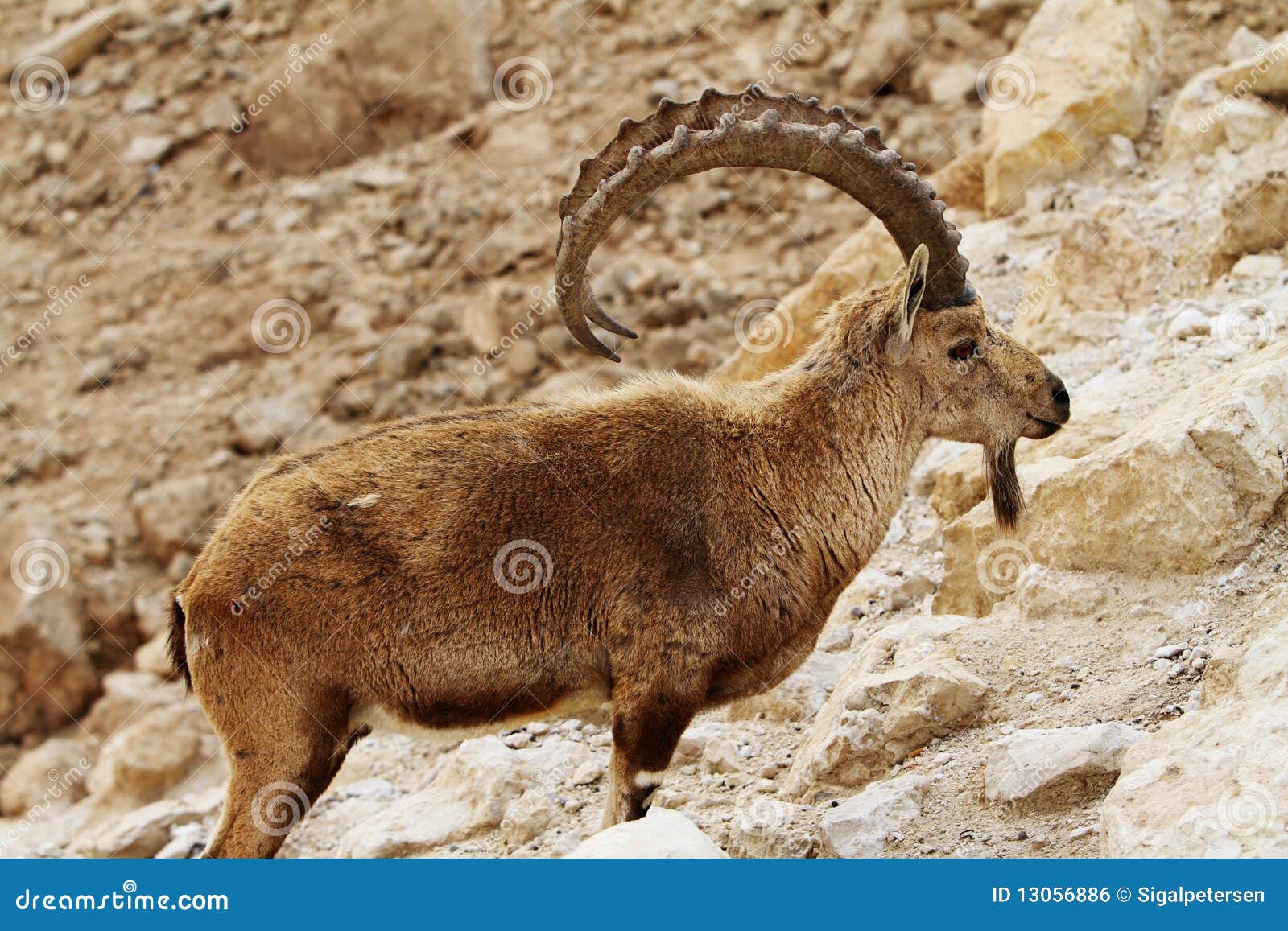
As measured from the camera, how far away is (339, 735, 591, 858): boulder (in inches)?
269

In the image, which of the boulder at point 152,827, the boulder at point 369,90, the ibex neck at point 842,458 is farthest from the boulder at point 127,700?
the ibex neck at point 842,458

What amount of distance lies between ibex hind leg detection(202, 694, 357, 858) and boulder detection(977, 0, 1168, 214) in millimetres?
7344

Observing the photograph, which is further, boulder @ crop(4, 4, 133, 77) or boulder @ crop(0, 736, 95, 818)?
boulder @ crop(4, 4, 133, 77)

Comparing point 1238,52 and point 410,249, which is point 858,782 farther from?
point 410,249

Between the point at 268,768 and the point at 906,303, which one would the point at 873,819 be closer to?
the point at 906,303

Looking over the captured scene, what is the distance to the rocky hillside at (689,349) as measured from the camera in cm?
589

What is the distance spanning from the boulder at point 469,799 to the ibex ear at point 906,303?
2.79m

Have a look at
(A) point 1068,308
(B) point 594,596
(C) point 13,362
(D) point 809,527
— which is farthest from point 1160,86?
(C) point 13,362

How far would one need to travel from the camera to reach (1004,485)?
649cm

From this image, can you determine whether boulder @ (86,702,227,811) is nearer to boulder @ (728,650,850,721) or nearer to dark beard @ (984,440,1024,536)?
boulder @ (728,650,850,721)

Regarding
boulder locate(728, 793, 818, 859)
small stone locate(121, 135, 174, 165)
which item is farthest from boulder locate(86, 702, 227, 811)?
small stone locate(121, 135, 174, 165)

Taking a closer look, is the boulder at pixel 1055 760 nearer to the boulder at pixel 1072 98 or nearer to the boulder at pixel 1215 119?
the boulder at pixel 1215 119

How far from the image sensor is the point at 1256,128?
31.7 ft

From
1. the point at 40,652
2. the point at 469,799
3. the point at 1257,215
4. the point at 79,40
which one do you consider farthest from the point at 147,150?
the point at 1257,215
